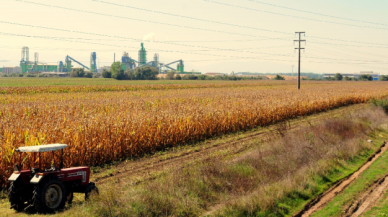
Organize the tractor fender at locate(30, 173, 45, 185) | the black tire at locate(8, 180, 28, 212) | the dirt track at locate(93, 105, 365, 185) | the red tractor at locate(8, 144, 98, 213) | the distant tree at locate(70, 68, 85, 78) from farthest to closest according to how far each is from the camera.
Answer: the distant tree at locate(70, 68, 85, 78), the dirt track at locate(93, 105, 365, 185), the black tire at locate(8, 180, 28, 212), the red tractor at locate(8, 144, 98, 213), the tractor fender at locate(30, 173, 45, 185)

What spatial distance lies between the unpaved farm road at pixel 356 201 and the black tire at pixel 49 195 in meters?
6.39

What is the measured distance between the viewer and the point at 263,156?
15.2 m

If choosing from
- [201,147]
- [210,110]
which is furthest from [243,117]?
[201,147]

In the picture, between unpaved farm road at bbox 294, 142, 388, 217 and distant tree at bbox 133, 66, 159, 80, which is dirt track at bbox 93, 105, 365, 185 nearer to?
unpaved farm road at bbox 294, 142, 388, 217

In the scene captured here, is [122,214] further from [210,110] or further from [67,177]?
[210,110]

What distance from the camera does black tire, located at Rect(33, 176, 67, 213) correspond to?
9.08 meters

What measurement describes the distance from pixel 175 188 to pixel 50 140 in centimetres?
575

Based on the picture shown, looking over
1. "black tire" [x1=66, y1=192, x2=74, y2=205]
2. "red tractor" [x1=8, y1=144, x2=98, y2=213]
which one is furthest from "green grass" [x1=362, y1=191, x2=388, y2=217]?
"black tire" [x1=66, y1=192, x2=74, y2=205]

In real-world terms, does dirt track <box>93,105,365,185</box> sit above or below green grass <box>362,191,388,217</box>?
above

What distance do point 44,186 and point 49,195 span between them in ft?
1.54

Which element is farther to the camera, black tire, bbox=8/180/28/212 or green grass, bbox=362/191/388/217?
green grass, bbox=362/191/388/217

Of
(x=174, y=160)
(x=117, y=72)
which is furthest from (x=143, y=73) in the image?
(x=174, y=160)

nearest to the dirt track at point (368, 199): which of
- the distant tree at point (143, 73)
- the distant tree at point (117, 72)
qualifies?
the distant tree at point (117, 72)

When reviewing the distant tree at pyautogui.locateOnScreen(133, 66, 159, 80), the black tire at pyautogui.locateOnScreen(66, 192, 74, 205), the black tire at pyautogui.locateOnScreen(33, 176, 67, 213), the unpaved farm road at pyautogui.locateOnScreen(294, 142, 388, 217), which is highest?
the distant tree at pyautogui.locateOnScreen(133, 66, 159, 80)
